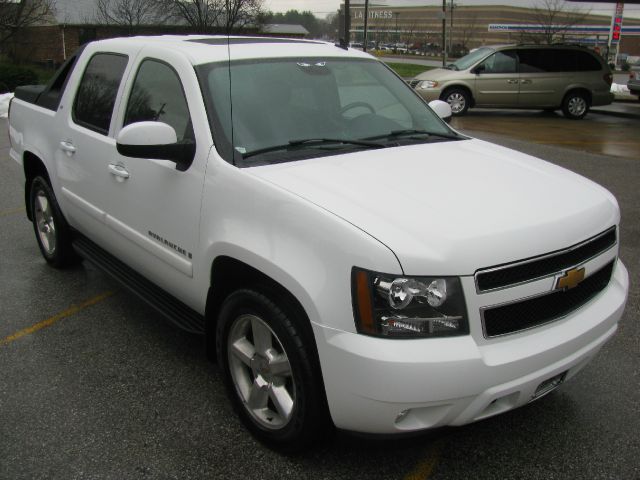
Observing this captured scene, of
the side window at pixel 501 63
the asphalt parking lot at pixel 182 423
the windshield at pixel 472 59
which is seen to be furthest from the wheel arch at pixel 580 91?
the asphalt parking lot at pixel 182 423

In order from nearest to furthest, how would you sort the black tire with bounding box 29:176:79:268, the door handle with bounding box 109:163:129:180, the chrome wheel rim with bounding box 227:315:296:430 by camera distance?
the chrome wheel rim with bounding box 227:315:296:430, the door handle with bounding box 109:163:129:180, the black tire with bounding box 29:176:79:268

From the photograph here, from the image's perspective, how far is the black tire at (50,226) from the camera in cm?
502

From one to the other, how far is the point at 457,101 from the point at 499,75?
4.05ft

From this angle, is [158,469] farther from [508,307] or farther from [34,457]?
[508,307]

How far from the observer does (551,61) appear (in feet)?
Answer: 54.9

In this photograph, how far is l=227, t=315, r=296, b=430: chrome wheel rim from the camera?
2816mm

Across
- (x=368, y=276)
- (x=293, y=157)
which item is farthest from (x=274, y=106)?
(x=368, y=276)

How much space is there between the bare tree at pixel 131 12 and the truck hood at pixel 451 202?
2892 cm

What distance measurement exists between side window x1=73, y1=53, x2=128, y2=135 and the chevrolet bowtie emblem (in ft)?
9.41

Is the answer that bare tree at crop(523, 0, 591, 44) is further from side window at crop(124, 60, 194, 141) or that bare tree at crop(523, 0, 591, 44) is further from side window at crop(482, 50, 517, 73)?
side window at crop(124, 60, 194, 141)

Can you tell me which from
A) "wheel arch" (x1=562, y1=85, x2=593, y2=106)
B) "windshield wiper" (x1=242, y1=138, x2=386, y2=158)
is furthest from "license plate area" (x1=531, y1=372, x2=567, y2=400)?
"wheel arch" (x1=562, y1=85, x2=593, y2=106)

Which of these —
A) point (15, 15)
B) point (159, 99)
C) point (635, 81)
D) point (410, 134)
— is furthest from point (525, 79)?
point (15, 15)

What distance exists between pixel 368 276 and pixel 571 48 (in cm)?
1651

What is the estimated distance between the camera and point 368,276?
7.78 ft
